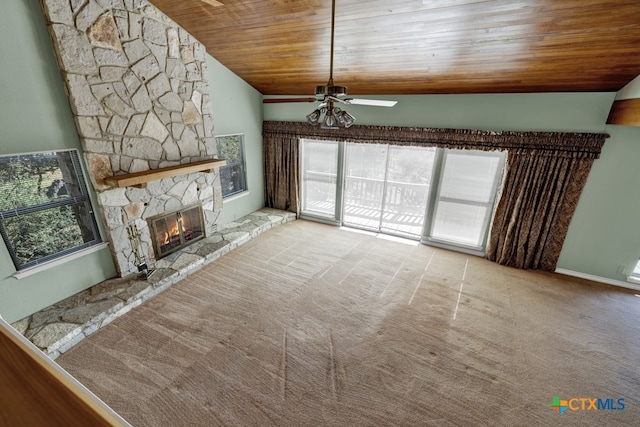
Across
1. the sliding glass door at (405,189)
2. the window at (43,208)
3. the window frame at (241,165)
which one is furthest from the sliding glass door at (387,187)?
the window at (43,208)

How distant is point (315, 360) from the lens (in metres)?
2.73

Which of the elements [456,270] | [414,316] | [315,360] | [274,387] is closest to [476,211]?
[456,270]

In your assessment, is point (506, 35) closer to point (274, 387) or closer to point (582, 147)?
point (582, 147)

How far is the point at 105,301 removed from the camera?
10.5ft

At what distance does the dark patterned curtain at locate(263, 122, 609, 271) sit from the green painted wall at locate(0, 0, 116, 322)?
389 centimetres

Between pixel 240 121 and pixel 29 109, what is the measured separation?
2.93 meters

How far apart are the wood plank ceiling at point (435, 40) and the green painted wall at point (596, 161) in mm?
176

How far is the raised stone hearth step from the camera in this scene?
2.74 metres

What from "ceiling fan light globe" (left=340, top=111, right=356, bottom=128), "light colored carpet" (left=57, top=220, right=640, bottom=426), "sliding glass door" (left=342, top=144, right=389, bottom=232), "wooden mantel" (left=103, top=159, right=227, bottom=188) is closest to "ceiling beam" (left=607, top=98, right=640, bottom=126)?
"light colored carpet" (left=57, top=220, right=640, bottom=426)

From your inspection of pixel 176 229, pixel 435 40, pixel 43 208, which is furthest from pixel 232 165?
pixel 435 40

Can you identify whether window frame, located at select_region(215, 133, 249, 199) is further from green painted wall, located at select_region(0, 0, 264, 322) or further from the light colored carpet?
green painted wall, located at select_region(0, 0, 264, 322)

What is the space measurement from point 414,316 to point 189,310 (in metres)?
2.64

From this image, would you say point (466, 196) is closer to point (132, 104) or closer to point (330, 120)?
point (330, 120)

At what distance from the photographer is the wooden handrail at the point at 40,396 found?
49 centimetres
